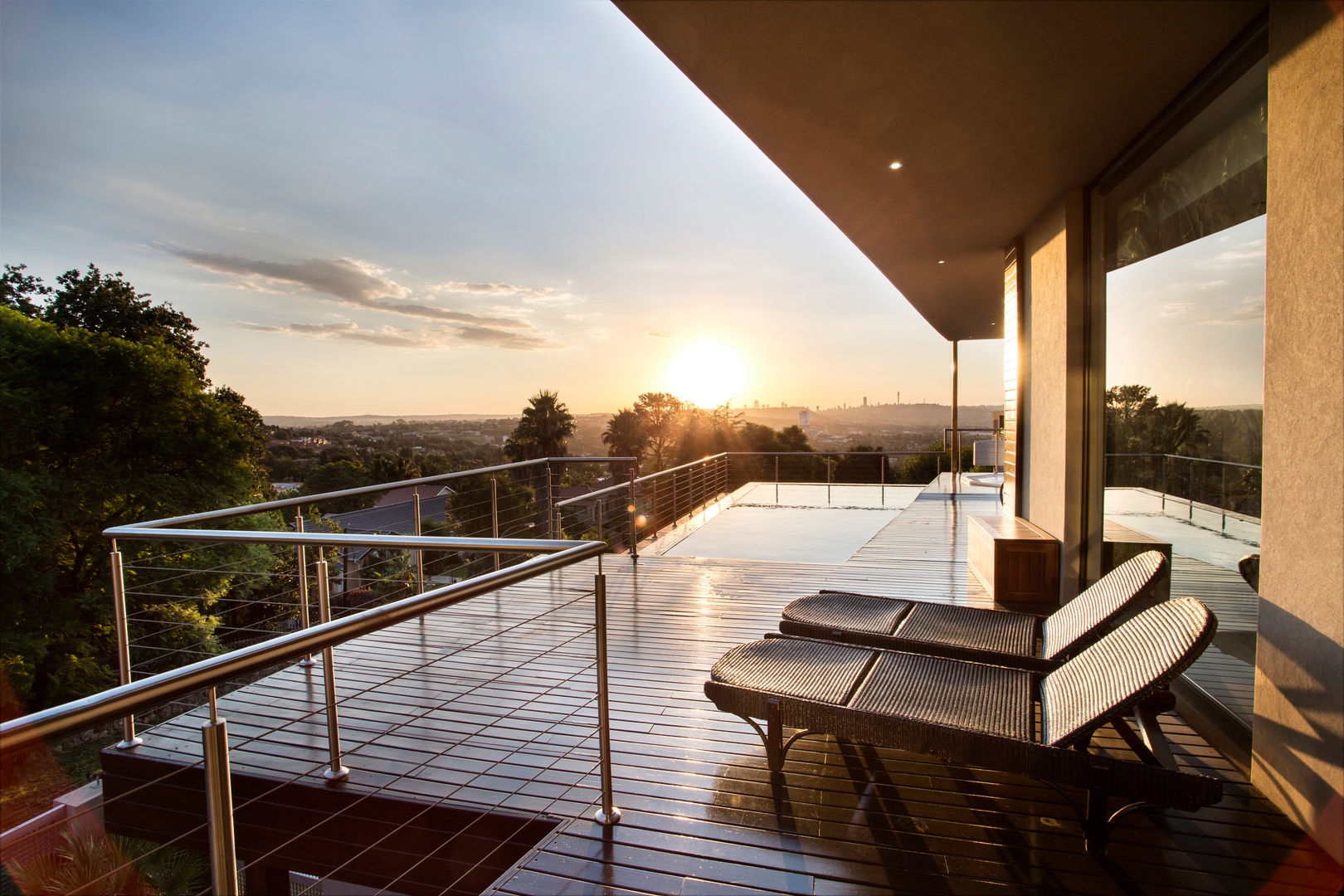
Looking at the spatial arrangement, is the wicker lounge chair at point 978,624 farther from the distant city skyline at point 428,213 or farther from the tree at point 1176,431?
the distant city skyline at point 428,213

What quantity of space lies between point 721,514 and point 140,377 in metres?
17.4

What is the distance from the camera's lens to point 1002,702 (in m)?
2.15

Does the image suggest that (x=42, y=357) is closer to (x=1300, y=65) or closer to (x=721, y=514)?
(x=721, y=514)

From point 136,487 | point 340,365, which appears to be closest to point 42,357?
point 136,487

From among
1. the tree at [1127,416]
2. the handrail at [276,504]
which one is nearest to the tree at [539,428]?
the handrail at [276,504]

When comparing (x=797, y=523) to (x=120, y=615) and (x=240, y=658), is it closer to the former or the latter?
(x=120, y=615)

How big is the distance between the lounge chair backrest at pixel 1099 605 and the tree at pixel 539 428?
31.6m

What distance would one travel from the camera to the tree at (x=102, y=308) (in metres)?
20.0

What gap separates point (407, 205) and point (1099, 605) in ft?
68.3

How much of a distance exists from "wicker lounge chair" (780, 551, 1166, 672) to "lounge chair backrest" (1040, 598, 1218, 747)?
258 mm

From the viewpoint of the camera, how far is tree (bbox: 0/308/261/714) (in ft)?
50.6

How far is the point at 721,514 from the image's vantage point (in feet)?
29.3

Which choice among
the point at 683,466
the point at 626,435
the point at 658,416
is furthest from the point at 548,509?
the point at 658,416

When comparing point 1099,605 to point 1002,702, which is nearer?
point 1002,702
